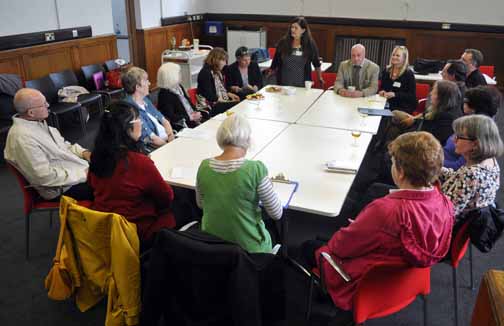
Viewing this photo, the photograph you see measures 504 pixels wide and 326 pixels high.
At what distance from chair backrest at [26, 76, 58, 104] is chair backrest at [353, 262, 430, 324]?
15.8 ft

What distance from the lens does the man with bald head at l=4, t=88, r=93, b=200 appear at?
9.10 feet

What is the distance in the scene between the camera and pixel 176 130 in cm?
416

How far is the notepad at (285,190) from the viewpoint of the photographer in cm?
234

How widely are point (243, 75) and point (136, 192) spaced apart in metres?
3.25

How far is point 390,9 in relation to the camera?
26.7 feet

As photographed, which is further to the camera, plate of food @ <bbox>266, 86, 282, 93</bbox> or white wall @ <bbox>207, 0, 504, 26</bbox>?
white wall @ <bbox>207, 0, 504, 26</bbox>

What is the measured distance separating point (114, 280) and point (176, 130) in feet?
7.33

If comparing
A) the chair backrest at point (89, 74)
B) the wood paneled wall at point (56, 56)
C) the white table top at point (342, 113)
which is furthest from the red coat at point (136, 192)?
the chair backrest at point (89, 74)

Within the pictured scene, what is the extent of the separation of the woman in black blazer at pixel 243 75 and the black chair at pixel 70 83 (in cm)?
184

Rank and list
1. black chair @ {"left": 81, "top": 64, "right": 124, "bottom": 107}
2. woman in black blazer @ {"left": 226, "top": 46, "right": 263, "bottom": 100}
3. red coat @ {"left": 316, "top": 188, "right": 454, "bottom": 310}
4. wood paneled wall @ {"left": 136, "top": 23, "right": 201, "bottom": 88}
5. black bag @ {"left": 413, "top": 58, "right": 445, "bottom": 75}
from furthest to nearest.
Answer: wood paneled wall @ {"left": 136, "top": 23, "right": 201, "bottom": 88}, black bag @ {"left": 413, "top": 58, "right": 445, "bottom": 75}, black chair @ {"left": 81, "top": 64, "right": 124, "bottom": 107}, woman in black blazer @ {"left": 226, "top": 46, "right": 263, "bottom": 100}, red coat @ {"left": 316, "top": 188, "right": 454, "bottom": 310}

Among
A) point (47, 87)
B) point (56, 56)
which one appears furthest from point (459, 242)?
point (56, 56)

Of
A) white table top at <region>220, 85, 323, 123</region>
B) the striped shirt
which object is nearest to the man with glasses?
white table top at <region>220, 85, 323, 123</region>

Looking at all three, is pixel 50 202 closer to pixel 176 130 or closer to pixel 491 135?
pixel 176 130

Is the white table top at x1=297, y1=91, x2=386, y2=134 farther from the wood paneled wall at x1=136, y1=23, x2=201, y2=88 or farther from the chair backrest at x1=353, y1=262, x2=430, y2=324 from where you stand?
the wood paneled wall at x1=136, y1=23, x2=201, y2=88
